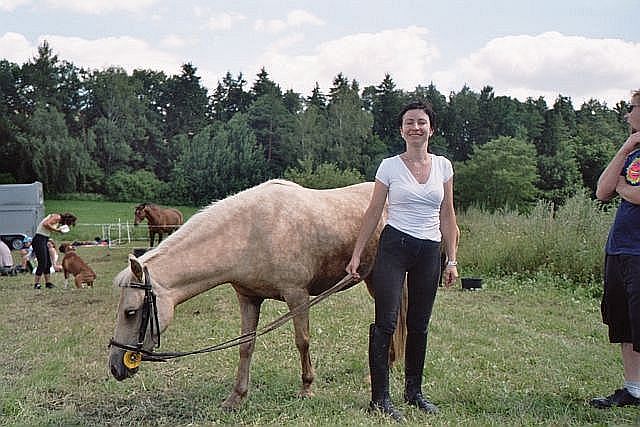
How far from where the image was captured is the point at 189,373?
529 cm

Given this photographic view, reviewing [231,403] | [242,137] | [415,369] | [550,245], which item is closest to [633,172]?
[415,369]

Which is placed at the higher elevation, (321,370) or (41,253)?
(321,370)

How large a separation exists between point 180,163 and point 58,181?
5412 mm

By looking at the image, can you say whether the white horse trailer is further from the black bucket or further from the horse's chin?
the horse's chin

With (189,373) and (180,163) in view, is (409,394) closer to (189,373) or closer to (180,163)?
(189,373)

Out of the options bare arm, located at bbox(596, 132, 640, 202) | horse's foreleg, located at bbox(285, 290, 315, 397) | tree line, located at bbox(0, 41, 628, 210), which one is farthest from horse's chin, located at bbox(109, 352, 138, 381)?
tree line, located at bbox(0, 41, 628, 210)

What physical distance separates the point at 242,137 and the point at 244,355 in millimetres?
26283

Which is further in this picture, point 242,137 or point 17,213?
point 242,137

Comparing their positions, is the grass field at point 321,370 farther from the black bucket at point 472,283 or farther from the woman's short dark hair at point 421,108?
the woman's short dark hair at point 421,108

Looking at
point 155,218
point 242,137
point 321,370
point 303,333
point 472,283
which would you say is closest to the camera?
point 303,333

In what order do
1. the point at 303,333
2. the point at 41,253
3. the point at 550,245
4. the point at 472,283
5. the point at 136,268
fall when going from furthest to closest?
the point at 41,253, the point at 550,245, the point at 472,283, the point at 303,333, the point at 136,268

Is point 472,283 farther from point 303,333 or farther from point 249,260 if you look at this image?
point 249,260

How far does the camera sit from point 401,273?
3.86m

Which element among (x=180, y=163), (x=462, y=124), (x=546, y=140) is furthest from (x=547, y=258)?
(x=546, y=140)
